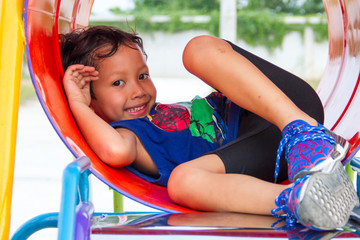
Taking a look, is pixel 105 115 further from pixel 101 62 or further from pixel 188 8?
pixel 188 8

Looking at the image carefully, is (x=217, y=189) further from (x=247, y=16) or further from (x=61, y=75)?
(x=247, y=16)

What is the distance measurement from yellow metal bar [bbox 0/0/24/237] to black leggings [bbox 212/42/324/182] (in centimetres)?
40

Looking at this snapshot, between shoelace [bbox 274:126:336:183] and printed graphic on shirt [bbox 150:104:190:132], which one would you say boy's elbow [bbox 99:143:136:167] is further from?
shoelace [bbox 274:126:336:183]

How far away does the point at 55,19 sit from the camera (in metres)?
1.07

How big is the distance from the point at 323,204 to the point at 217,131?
532 mm

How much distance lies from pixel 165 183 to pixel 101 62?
1.12ft

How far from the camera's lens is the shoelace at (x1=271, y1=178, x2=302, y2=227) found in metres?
0.73

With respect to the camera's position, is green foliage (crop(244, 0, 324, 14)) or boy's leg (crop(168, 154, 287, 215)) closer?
boy's leg (crop(168, 154, 287, 215))

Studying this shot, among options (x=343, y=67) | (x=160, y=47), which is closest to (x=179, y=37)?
(x=160, y=47)

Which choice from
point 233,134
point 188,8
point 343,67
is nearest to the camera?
point 233,134

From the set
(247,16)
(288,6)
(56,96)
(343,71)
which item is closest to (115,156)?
(56,96)

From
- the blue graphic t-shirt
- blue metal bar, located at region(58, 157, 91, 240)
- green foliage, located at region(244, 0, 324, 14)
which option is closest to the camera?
blue metal bar, located at region(58, 157, 91, 240)

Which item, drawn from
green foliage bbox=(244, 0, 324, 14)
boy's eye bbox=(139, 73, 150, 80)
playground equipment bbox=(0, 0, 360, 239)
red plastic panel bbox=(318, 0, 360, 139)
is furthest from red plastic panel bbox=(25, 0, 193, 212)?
green foliage bbox=(244, 0, 324, 14)

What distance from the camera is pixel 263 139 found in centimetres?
103
